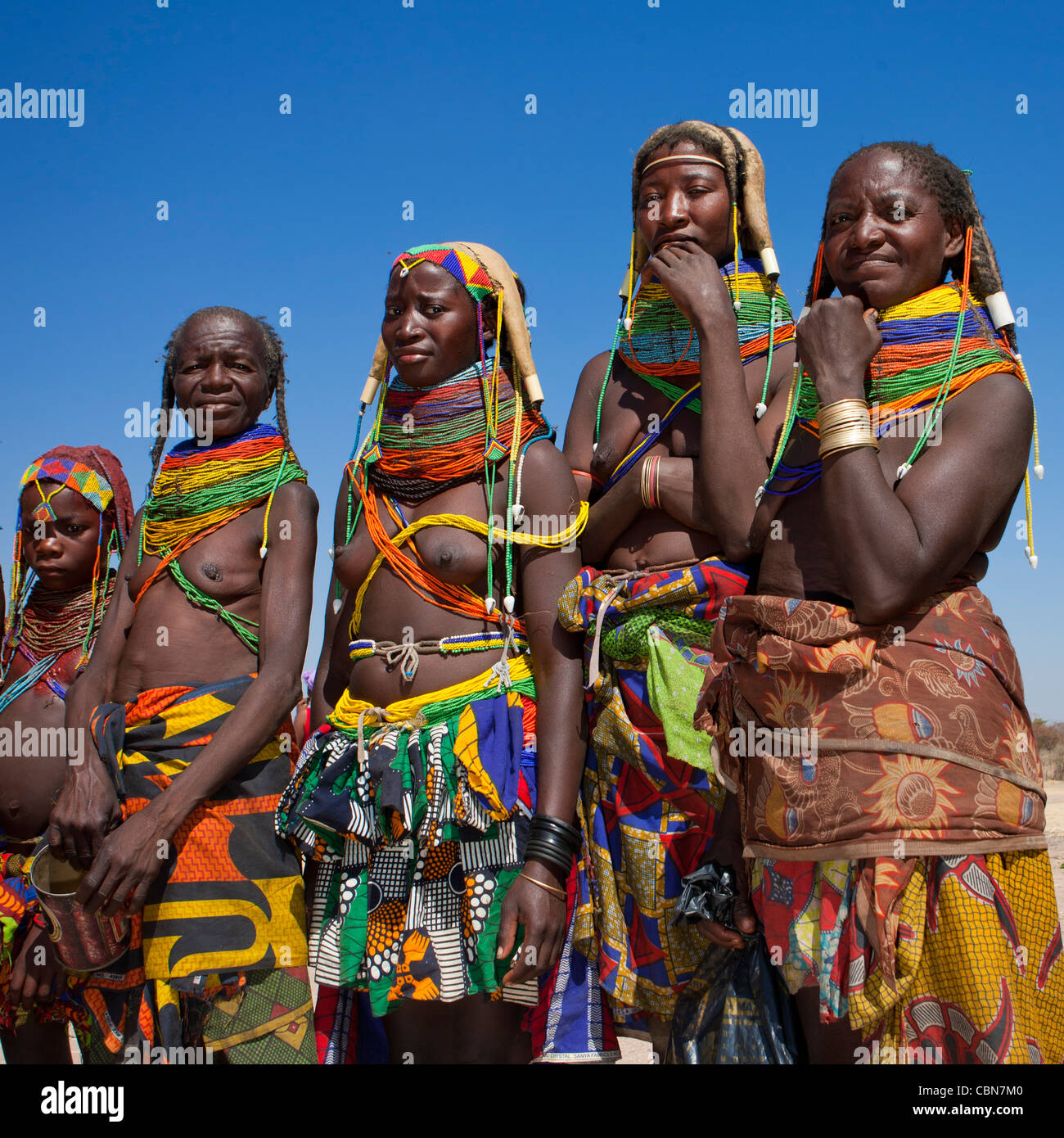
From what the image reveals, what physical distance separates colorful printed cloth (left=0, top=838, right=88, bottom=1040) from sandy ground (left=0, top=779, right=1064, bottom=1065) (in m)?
0.50

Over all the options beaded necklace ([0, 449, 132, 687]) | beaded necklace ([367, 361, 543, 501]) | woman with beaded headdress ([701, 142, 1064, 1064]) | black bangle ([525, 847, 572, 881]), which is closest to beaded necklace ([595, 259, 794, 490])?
beaded necklace ([367, 361, 543, 501])

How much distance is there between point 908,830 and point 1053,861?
30.1 ft

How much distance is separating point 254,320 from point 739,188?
2047 mm

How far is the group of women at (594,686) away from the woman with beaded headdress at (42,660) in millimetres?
34

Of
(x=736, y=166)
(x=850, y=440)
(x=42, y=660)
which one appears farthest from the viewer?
(x=42, y=660)

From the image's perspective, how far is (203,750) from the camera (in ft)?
12.0

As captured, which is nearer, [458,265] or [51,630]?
[458,265]

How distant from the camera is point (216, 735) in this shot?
12.0ft

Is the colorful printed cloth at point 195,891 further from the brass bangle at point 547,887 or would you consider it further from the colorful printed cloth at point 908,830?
the colorful printed cloth at point 908,830

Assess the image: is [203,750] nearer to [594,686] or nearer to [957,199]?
[594,686]

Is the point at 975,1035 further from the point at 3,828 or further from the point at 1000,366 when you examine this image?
the point at 3,828

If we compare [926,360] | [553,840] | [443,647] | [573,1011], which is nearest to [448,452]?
[443,647]

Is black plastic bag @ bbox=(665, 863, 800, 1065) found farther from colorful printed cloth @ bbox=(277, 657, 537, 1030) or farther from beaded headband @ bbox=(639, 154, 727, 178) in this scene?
beaded headband @ bbox=(639, 154, 727, 178)

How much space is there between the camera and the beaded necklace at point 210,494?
3.99 metres
